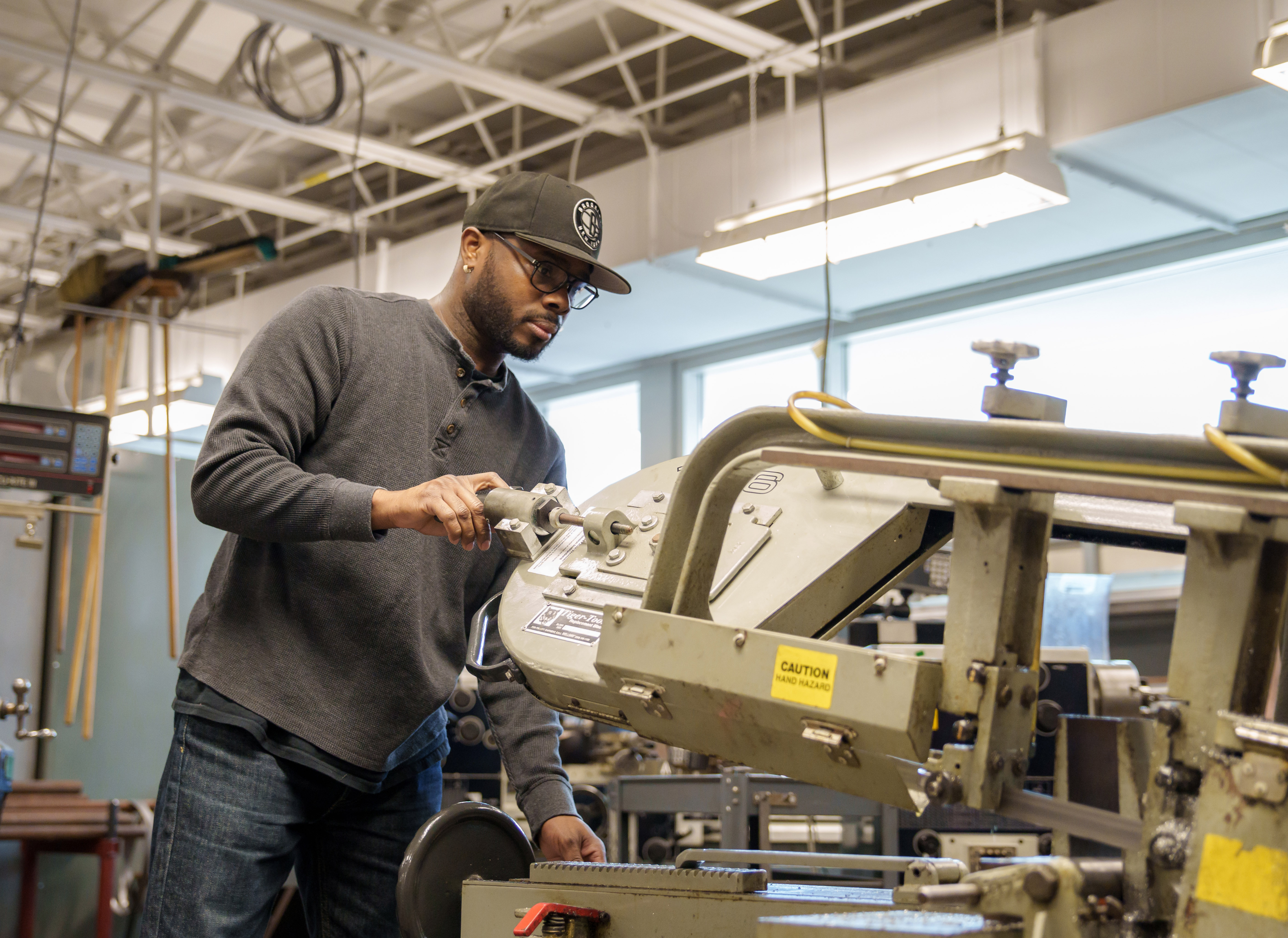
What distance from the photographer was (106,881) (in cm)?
462

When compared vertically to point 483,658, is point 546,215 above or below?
above

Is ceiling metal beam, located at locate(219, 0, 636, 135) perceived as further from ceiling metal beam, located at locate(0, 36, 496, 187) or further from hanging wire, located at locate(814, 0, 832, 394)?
hanging wire, located at locate(814, 0, 832, 394)

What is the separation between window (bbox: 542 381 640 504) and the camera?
7.61 metres

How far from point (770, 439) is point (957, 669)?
28 cm

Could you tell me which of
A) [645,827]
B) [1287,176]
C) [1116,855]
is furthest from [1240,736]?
[1287,176]

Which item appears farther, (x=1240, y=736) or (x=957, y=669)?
(x=957, y=669)

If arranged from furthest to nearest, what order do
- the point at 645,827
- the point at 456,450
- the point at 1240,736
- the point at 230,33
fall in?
the point at 230,33 → the point at 645,827 → the point at 456,450 → the point at 1240,736

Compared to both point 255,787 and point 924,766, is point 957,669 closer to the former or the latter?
point 924,766

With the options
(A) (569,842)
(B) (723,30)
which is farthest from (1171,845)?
(B) (723,30)

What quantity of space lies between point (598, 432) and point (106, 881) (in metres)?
4.05

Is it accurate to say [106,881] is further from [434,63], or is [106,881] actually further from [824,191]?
[824,191]

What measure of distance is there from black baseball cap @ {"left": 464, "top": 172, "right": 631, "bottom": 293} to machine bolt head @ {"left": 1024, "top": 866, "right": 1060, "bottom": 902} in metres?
1.07

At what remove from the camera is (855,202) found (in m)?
4.17

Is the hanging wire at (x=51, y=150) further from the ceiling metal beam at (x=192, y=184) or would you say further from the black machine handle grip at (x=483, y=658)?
the black machine handle grip at (x=483, y=658)
